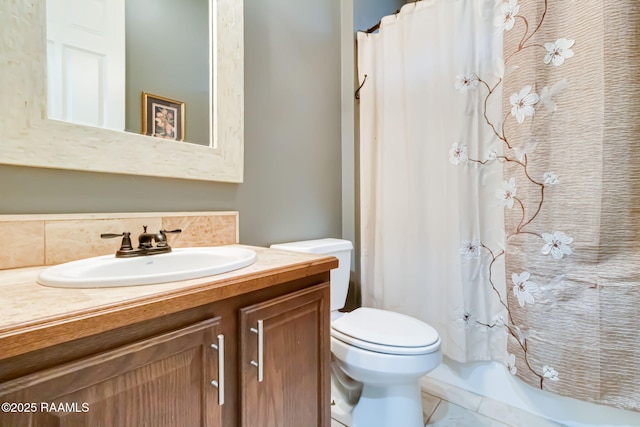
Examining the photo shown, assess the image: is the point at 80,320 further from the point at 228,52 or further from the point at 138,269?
the point at 228,52

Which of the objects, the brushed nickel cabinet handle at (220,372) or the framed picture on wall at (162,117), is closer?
the brushed nickel cabinet handle at (220,372)

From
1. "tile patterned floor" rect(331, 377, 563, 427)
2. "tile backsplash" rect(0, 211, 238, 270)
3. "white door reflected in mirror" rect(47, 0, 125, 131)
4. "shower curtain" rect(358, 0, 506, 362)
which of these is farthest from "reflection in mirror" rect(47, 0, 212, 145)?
"tile patterned floor" rect(331, 377, 563, 427)

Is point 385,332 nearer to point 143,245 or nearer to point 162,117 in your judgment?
point 143,245

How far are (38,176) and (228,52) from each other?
78 centimetres

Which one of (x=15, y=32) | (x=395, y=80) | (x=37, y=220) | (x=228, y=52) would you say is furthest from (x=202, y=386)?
(x=395, y=80)

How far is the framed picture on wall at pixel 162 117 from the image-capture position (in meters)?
0.98

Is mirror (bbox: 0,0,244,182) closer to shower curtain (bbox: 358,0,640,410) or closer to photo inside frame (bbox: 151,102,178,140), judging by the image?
photo inside frame (bbox: 151,102,178,140)

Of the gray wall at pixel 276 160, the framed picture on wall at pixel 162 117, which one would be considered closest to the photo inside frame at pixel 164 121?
the framed picture on wall at pixel 162 117

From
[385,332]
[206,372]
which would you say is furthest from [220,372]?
[385,332]

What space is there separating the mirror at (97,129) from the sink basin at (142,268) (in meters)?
0.30

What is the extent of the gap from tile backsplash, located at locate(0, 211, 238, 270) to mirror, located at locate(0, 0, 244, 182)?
0.14 metres

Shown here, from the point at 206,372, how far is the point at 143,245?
45cm

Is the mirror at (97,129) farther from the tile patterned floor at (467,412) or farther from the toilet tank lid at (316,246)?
the tile patterned floor at (467,412)

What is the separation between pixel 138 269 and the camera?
79cm
